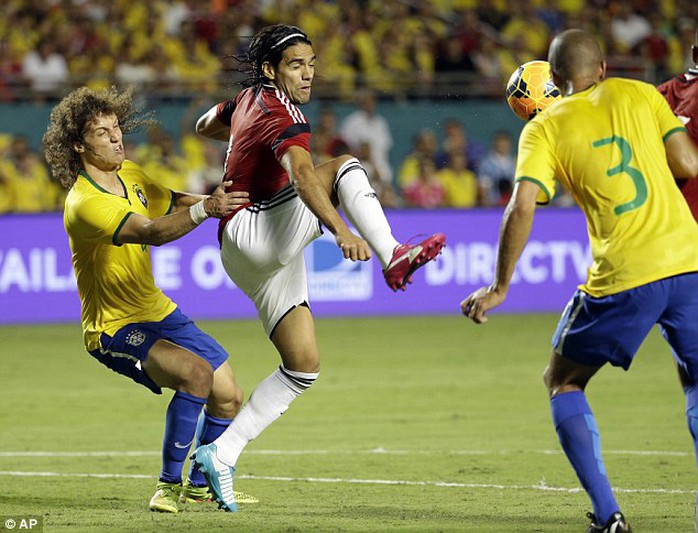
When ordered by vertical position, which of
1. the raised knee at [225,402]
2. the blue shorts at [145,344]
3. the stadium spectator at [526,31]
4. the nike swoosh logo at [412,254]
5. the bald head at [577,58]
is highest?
the stadium spectator at [526,31]

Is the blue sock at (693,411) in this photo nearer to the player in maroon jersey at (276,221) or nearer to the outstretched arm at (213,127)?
the player in maroon jersey at (276,221)

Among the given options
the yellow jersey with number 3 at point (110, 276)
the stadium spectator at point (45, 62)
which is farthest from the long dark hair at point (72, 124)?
the stadium spectator at point (45, 62)

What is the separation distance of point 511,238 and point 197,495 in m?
2.55

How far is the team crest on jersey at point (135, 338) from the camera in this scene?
253 inches

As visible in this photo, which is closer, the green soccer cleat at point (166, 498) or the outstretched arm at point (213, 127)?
the green soccer cleat at point (166, 498)

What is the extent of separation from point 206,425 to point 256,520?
0.86 meters

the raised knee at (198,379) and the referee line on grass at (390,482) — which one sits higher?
the raised knee at (198,379)

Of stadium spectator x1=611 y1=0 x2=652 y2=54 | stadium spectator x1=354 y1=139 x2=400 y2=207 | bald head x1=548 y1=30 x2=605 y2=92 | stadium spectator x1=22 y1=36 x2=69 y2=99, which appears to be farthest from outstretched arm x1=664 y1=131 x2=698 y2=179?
stadium spectator x1=611 y1=0 x2=652 y2=54

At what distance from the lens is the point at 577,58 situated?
5.29 meters

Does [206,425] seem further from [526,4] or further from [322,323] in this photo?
[526,4]

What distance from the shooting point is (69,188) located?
6.63m

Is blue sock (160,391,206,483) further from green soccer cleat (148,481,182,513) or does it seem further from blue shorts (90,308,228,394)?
blue shorts (90,308,228,394)

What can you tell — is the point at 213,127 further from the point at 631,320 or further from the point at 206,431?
the point at 631,320

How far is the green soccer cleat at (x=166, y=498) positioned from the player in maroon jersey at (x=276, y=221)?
277mm
